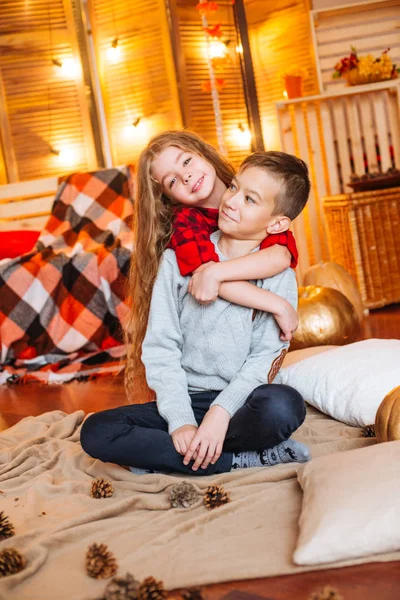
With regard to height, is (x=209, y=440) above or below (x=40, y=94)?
below

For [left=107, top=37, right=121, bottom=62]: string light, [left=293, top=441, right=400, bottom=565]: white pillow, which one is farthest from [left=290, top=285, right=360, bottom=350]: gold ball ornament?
[left=107, top=37, right=121, bottom=62]: string light

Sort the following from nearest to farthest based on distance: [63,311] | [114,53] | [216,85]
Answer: [63,311] → [216,85] → [114,53]

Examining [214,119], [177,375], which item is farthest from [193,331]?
[214,119]

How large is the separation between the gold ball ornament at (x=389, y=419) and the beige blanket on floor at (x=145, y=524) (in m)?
0.15

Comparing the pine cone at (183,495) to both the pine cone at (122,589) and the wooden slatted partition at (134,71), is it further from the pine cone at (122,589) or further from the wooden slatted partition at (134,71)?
the wooden slatted partition at (134,71)

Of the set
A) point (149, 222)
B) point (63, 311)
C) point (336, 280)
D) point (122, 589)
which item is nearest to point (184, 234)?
point (149, 222)

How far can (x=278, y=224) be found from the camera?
154 centimetres

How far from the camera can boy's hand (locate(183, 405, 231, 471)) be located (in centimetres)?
141

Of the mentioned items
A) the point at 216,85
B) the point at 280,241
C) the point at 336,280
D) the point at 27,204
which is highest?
the point at 216,85

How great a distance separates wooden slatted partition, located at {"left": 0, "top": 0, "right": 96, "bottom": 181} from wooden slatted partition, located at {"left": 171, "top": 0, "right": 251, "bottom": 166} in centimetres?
74

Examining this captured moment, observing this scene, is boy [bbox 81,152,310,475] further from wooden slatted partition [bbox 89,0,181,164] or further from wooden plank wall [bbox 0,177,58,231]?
wooden slatted partition [bbox 89,0,181,164]

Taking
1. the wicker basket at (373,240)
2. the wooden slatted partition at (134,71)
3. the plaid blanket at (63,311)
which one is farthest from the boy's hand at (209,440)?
the wooden slatted partition at (134,71)

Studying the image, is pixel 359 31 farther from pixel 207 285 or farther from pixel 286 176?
pixel 207 285

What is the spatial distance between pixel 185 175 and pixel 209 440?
0.59m
